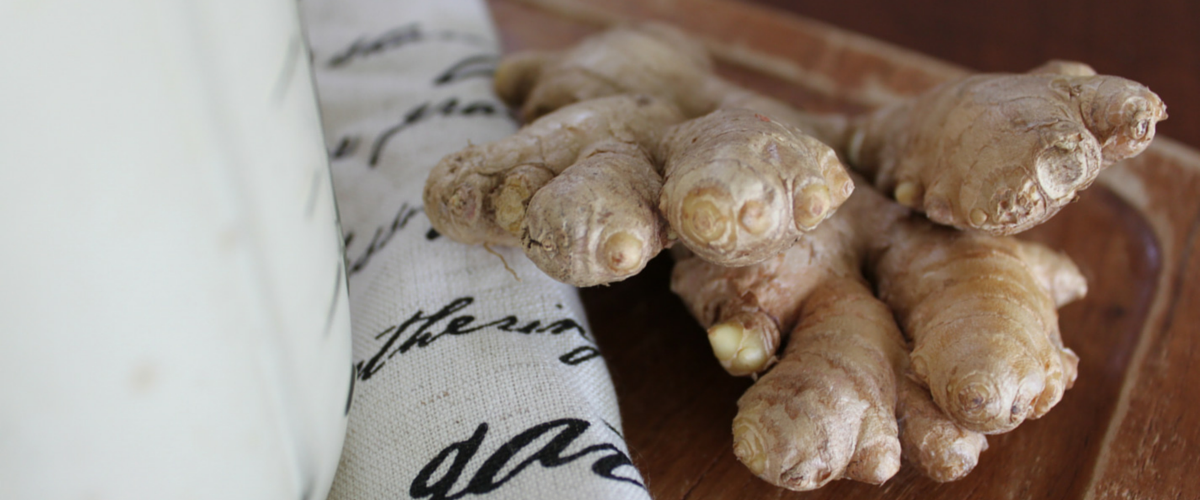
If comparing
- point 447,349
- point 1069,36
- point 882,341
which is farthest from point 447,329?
point 1069,36

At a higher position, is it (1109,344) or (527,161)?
(527,161)

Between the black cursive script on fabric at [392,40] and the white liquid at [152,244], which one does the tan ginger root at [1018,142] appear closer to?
the white liquid at [152,244]

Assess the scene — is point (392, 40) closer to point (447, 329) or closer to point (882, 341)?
point (447, 329)

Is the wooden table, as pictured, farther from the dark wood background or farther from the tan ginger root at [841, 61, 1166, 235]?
the dark wood background

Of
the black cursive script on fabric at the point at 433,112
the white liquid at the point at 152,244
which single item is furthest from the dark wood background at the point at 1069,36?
the white liquid at the point at 152,244

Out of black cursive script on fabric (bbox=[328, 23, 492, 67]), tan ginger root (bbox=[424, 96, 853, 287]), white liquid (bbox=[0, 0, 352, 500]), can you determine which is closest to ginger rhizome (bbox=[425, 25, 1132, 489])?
tan ginger root (bbox=[424, 96, 853, 287])

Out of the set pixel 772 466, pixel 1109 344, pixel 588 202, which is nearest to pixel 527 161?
pixel 588 202

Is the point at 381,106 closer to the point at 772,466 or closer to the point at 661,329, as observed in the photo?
the point at 661,329
